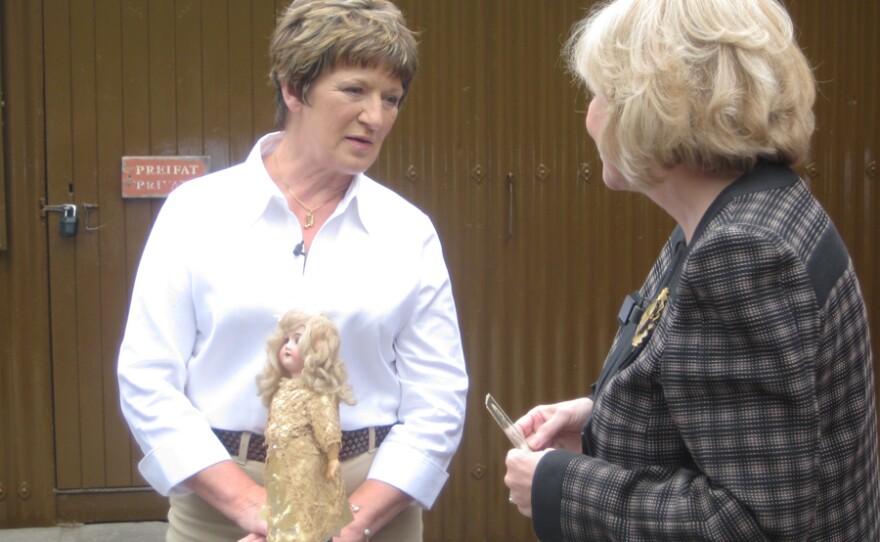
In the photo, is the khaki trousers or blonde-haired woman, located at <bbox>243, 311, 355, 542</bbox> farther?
the khaki trousers

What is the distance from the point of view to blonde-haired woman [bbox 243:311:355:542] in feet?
6.78

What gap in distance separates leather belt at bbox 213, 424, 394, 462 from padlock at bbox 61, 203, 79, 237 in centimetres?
275

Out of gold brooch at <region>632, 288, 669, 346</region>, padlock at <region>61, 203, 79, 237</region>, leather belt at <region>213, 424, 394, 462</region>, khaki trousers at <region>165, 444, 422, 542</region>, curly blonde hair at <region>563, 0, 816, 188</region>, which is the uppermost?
curly blonde hair at <region>563, 0, 816, 188</region>

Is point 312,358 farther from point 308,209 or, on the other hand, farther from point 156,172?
point 156,172

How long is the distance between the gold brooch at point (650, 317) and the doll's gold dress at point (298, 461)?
0.65 metres

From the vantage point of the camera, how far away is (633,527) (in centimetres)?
165

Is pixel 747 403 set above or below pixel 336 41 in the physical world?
below

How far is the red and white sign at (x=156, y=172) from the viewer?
4789 mm

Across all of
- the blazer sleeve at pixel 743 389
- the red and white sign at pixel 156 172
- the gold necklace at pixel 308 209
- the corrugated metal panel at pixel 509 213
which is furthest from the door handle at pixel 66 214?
the blazer sleeve at pixel 743 389

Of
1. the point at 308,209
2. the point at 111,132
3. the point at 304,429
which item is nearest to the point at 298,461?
the point at 304,429

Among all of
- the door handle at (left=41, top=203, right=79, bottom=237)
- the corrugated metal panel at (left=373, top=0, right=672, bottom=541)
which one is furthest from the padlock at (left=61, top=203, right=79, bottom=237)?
the corrugated metal panel at (left=373, top=0, right=672, bottom=541)

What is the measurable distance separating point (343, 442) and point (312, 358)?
1.15 feet

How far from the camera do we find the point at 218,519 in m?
2.39

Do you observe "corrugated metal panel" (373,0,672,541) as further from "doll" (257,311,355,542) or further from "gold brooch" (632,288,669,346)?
"gold brooch" (632,288,669,346)
